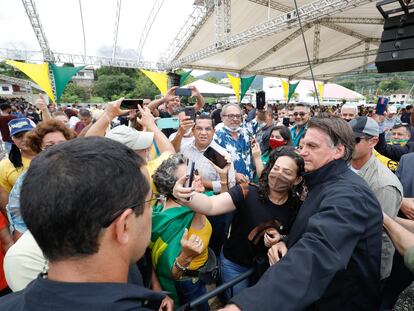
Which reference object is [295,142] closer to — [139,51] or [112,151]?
[112,151]

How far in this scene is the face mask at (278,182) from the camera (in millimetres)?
1812

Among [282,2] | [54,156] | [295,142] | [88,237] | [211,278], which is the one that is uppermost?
[282,2]

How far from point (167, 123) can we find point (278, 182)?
2032mm

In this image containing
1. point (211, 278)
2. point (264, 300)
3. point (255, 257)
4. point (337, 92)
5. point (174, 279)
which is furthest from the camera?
point (337, 92)

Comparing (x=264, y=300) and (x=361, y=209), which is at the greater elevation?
(x=361, y=209)

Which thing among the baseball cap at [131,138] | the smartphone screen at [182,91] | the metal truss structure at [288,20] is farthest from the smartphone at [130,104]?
the metal truss structure at [288,20]

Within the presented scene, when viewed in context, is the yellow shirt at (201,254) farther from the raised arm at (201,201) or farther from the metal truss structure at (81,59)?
the metal truss structure at (81,59)

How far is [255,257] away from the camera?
5.99ft

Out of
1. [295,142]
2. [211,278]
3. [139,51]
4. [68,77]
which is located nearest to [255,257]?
[211,278]

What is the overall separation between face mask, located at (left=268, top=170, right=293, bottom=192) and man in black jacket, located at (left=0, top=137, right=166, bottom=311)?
1296mm

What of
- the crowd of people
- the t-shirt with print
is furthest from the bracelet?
the t-shirt with print

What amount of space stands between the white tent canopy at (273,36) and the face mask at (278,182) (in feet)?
28.5

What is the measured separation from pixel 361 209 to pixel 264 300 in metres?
0.63

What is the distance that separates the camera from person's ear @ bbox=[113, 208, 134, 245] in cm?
71
